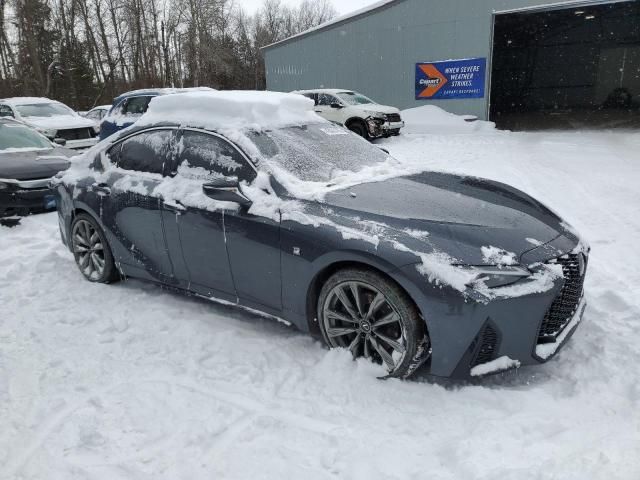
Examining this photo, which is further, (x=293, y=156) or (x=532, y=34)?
(x=532, y=34)

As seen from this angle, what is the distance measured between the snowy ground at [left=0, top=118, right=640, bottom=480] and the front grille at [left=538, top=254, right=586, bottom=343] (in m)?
0.31

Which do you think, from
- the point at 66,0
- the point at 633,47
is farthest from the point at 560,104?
the point at 66,0

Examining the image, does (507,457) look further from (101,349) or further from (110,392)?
(101,349)

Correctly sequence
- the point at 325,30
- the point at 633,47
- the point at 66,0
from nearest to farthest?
the point at 325,30 → the point at 633,47 → the point at 66,0

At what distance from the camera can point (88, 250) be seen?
501cm

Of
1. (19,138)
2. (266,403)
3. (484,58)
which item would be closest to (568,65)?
(484,58)

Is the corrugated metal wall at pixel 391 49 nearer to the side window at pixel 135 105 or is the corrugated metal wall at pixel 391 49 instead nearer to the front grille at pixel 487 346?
the side window at pixel 135 105

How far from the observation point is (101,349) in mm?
3691

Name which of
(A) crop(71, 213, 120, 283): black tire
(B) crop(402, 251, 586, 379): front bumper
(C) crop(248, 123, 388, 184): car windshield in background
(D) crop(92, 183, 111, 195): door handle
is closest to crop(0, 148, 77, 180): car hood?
(A) crop(71, 213, 120, 283): black tire

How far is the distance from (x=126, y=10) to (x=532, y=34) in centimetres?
3246

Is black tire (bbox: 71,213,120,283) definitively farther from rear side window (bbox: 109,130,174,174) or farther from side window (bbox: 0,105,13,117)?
side window (bbox: 0,105,13,117)

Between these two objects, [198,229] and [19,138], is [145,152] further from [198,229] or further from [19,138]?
[19,138]

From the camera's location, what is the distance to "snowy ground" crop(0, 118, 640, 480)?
8.24 feet

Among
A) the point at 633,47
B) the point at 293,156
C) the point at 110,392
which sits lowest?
the point at 110,392
